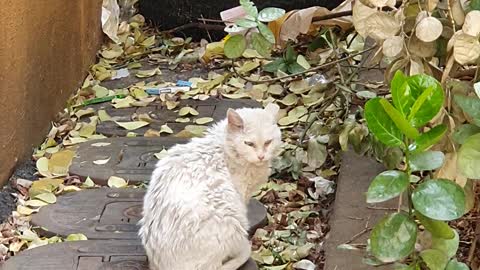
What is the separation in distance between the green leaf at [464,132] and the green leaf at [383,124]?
276mm

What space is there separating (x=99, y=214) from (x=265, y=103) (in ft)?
5.08

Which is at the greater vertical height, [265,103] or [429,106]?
[429,106]

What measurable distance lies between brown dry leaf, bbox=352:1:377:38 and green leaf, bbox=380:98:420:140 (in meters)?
0.57

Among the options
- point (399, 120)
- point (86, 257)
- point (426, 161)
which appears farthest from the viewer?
point (86, 257)

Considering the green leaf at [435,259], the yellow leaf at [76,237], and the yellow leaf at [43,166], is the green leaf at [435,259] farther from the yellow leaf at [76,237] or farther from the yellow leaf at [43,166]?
the yellow leaf at [43,166]

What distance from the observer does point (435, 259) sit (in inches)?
106

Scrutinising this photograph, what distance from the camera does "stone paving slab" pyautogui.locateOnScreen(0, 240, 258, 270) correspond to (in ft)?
12.4

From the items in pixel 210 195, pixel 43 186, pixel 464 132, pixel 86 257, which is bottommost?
pixel 43 186

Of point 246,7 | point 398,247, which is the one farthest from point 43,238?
point 398,247

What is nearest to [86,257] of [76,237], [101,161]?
[76,237]

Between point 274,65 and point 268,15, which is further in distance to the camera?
point 274,65

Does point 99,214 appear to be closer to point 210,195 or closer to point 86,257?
point 86,257

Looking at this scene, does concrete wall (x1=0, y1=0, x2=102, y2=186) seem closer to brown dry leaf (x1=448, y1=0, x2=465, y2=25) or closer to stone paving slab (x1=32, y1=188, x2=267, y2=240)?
stone paving slab (x1=32, y1=188, x2=267, y2=240)

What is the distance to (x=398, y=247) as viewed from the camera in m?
2.61
